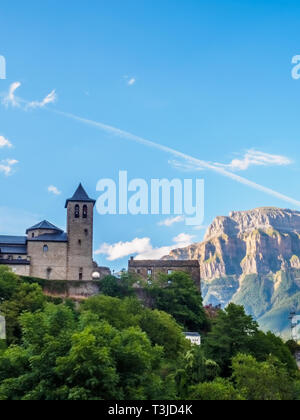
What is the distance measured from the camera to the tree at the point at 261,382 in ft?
158

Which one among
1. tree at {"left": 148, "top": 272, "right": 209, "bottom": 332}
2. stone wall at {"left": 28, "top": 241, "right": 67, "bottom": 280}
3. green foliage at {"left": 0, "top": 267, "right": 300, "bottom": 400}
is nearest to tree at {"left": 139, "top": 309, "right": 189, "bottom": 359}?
green foliage at {"left": 0, "top": 267, "right": 300, "bottom": 400}

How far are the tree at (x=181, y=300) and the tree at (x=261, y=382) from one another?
2790 centimetres

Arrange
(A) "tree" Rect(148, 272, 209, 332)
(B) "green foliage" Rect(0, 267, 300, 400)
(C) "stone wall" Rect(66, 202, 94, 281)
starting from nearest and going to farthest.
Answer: (B) "green foliage" Rect(0, 267, 300, 400) → (A) "tree" Rect(148, 272, 209, 332) → (C) "stone wall" Rect(66, 202, 94, 281)

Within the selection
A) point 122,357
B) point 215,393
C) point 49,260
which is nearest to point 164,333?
point 215,393

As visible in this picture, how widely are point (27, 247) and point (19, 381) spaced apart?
148ft

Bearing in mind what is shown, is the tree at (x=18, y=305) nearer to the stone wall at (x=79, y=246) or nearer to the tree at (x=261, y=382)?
the stone wall at (x=79, y=246)

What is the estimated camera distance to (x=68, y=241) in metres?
84.5

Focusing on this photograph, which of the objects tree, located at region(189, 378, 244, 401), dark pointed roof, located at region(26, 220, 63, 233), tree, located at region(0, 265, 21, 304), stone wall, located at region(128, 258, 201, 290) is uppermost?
dark pointed roof, located at region(26, 220, 63, 233)

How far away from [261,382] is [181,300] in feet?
111

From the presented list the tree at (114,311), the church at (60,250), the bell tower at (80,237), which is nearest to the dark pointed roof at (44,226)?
the church at (60,250)

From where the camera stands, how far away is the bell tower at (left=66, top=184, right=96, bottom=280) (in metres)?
83.8

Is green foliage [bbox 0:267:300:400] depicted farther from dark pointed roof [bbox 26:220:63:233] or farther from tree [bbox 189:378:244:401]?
dark pointed roof [bbox 26:220:63:233]

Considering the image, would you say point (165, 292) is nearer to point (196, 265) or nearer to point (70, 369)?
point (196, 265)
